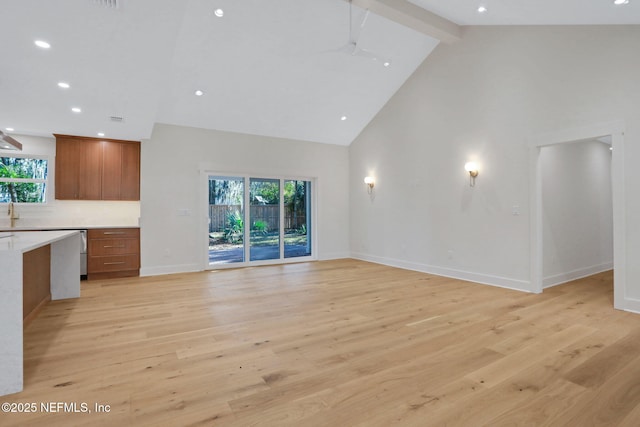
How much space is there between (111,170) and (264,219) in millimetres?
2968

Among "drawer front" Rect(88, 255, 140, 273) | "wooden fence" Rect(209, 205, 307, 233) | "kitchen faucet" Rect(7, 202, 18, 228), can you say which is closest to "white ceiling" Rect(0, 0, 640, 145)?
"kitchen faucet" Rect(7, 202, 18, 228)

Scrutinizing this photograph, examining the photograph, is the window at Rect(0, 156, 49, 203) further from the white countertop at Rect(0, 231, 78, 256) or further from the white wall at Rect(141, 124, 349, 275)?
the white countertop at Rect(0, 231, 78, 256)

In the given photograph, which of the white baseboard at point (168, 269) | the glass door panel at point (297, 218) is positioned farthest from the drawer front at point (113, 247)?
the glass door panel at point (297, 218)

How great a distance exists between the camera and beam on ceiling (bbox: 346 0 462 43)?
4.07 metres

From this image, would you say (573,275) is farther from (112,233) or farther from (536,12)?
(112,233)

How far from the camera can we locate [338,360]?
232 cm

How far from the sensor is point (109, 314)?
3.47 m

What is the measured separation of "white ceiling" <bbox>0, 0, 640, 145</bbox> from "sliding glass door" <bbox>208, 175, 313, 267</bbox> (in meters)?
1.14

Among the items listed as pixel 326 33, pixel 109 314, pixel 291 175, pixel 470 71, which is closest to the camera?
pixel 109 314

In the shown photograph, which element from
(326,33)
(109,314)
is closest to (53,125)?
(109,314)

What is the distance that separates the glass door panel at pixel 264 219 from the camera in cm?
673

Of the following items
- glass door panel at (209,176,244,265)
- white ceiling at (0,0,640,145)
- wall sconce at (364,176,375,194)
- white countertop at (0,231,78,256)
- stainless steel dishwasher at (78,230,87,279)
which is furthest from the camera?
wall sconce at (364,176,375,194)

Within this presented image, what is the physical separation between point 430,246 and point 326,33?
3.95 meters

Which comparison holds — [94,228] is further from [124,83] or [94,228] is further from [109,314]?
[124,83]
